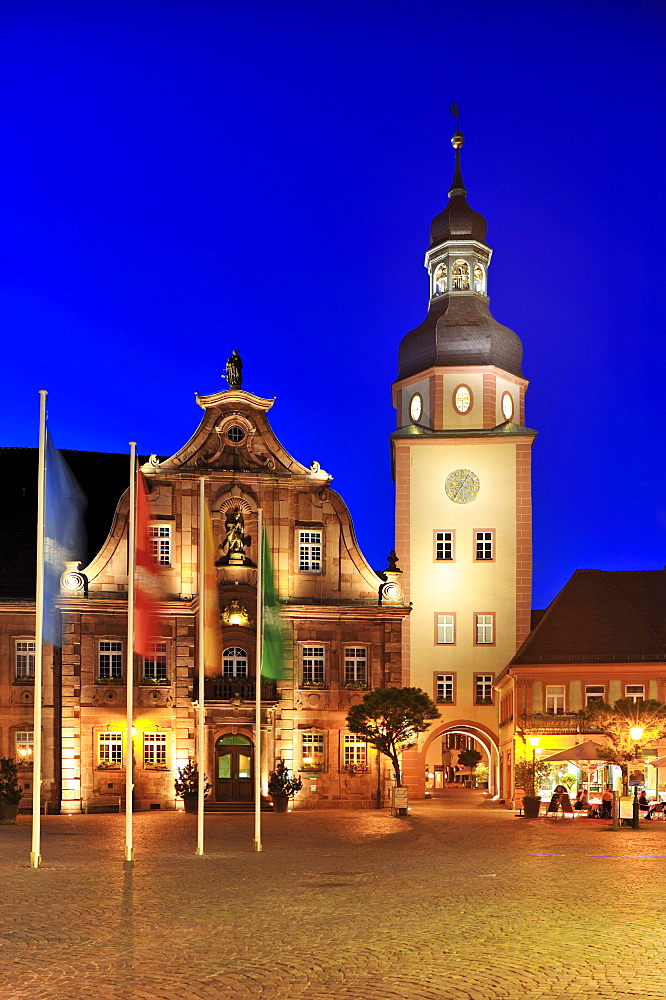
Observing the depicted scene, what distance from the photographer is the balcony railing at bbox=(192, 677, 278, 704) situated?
55062 mm

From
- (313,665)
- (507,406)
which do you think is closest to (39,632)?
(313,665)

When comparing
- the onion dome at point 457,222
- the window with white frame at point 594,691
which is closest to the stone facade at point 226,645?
the window with white frame at point 594,691

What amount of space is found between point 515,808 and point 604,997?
4543 centimetres

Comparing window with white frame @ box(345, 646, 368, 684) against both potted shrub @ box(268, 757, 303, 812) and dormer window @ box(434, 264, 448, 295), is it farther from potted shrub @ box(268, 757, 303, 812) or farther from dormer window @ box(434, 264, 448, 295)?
dormer window @ box(434, 264, 448, 295)

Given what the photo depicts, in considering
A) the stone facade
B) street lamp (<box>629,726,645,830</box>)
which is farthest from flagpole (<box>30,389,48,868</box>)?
the stone facade

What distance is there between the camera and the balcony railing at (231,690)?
55.1 m

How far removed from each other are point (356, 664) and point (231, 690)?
574 cm

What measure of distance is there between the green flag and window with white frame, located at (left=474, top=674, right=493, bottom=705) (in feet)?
101

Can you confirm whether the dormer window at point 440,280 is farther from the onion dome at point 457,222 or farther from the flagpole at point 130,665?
the flagpole at point 130,665

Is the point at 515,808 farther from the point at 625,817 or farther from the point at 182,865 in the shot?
the point at 182,865

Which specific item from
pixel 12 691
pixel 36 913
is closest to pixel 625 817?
pixel 12 691

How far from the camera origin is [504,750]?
6191 cm

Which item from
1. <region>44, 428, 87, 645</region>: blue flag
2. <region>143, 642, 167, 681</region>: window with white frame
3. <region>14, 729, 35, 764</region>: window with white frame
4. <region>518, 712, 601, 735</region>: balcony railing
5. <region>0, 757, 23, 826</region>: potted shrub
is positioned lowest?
<region>0, 757, 23, 826</region>: potted shrub

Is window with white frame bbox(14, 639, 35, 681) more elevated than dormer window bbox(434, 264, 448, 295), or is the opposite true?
dormer window bbox(434, 264, 448, 295)
